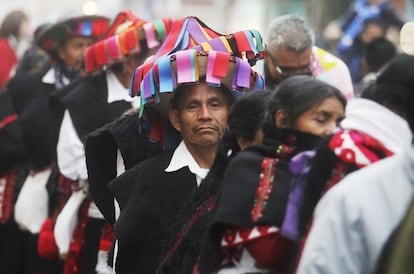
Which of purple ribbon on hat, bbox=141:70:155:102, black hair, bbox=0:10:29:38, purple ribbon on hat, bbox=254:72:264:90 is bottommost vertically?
black hair, bbox=0:10:29:38

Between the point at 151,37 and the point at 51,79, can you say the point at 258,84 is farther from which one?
the point at 51,79

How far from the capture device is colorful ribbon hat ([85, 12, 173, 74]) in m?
6.86

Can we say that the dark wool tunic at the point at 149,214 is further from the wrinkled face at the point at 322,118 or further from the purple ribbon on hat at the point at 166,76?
the wrinkled face at the point at 322,118

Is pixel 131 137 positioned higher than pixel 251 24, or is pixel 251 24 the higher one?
pixel 131 137

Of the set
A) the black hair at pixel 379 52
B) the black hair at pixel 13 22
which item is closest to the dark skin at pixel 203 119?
the black hair at pixel 379 52

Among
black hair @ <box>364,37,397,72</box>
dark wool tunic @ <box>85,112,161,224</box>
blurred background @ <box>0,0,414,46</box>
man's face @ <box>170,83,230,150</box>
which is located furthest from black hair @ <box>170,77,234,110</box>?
blurred background @ <box>0,0,414,46</box>

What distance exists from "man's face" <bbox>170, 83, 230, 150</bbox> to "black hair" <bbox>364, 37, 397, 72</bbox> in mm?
4438

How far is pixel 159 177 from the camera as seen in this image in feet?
17.1

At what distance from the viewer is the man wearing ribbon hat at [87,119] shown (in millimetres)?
7102

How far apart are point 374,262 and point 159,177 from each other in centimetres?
173

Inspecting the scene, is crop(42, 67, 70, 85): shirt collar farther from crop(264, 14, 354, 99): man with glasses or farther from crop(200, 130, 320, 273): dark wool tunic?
crop(200, 130, 320, 273): dark wool tunic

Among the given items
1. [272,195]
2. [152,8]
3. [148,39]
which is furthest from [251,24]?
[272,195]

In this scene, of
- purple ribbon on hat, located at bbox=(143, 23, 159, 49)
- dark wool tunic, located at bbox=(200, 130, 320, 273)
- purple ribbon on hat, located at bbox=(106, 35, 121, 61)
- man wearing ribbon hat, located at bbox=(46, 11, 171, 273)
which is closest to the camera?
dark wool tunic, located at bbox=(200, 130, 320, 273)

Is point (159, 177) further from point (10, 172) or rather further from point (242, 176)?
point (10, 172)
